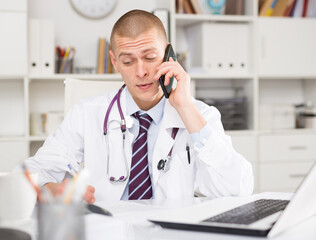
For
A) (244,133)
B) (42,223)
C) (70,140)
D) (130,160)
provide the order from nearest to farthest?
(42,223), (130,160), (70,140), (244,133)

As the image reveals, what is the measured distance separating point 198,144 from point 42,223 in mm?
827

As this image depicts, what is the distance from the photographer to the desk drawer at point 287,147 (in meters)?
3.40

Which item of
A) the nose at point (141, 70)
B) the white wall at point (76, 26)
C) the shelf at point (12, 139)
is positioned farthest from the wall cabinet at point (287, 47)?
the nose at point (141, 70)

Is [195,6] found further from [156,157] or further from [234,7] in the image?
[156,157]

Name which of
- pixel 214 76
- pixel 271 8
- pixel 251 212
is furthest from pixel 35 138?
pixel 251 212

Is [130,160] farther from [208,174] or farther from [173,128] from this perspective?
[208,174]

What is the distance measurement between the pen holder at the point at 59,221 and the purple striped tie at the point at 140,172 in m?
0.92

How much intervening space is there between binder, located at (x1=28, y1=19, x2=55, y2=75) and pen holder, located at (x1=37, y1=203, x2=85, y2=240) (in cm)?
262

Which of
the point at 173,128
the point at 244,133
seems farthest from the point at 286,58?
the point at 173,128

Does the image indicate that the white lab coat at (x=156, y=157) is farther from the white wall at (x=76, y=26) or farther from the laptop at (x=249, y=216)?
the white wall at (x=76, y=26)

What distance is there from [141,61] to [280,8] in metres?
2.31

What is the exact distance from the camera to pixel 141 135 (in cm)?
163

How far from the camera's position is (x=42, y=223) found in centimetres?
65

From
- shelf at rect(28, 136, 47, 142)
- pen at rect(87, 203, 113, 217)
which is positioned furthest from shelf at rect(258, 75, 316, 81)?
pen at rect(87, 203, 113, 217)
